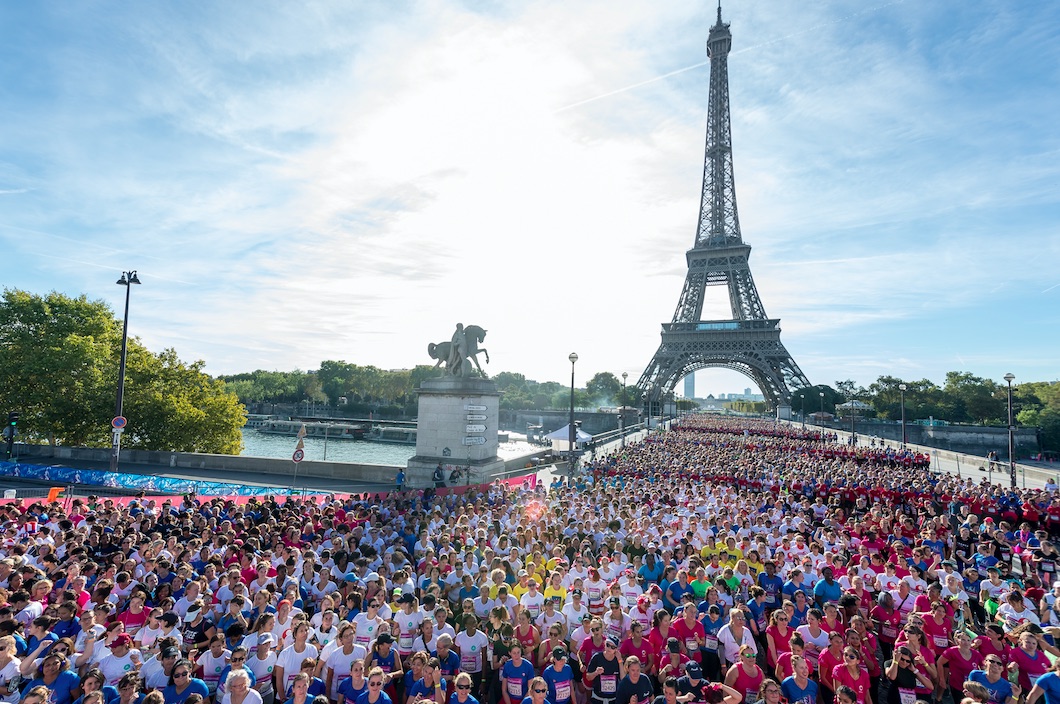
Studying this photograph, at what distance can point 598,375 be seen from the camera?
169500mm

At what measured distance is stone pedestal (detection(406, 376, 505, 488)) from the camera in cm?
2411

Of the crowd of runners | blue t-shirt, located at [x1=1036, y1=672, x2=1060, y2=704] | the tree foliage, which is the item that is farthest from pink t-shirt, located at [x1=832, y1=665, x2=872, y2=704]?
the tree foliage

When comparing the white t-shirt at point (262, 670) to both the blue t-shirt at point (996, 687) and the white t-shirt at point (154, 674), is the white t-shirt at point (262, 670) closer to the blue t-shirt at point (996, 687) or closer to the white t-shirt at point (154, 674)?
the white t-shirt at point (154, 674)

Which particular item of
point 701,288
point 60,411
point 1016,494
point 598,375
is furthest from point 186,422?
point 598,375

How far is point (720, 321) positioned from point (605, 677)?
80749 mm

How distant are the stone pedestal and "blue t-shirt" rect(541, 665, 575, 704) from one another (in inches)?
714

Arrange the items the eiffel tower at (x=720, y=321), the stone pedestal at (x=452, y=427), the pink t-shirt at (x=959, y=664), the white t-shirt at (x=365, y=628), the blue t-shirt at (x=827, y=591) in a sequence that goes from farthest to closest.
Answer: the eiffel tower at (x=720, y=321) < the stone pedestal at (x=452, y=427) < the blue t-shirt at (x=827, y=591) < the white t-shirt at (x=365, y=628) < the pink t-shirt at (x=959, y=664)

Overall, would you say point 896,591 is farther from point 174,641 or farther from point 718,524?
point 174,641

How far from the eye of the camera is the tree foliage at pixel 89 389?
32.1 metres

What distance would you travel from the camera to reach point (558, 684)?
230 inches

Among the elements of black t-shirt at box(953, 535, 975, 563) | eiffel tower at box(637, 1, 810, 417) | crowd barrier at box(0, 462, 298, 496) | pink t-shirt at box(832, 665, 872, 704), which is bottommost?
crowd barrier at box(0, 462, 298, 496)

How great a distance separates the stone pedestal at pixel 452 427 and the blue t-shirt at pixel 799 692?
61.9 feet

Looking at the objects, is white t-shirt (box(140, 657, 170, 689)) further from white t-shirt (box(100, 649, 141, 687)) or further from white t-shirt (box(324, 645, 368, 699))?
white t-shirt (box(324, 645, 368, 699))

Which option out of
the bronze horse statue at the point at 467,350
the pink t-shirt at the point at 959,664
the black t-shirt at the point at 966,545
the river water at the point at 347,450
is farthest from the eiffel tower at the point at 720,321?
the pink t-shirt at the point at 959,664
